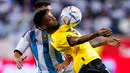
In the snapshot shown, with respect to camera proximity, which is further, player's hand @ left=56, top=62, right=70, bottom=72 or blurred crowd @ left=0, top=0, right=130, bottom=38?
blurred crowd @ left=0, top=0, right=130, bottom=38

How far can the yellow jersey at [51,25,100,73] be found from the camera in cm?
752

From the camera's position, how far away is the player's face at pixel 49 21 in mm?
7707

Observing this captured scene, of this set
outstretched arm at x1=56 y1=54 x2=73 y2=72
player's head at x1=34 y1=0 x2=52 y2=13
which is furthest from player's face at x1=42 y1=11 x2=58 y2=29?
outstretched arm at x1=56 y1=54 x2=73 y2=72

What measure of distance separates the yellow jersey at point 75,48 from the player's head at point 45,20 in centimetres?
14

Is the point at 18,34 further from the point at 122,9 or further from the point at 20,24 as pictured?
the point at 122,9

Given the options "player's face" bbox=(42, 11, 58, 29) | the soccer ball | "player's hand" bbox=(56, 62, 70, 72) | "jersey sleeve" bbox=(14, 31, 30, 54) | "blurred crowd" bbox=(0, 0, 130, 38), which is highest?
"blurred crowd" bbox=(0, 0, 130, 38)

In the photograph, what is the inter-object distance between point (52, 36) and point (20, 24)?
396 inches

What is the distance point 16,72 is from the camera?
1161 centimetres

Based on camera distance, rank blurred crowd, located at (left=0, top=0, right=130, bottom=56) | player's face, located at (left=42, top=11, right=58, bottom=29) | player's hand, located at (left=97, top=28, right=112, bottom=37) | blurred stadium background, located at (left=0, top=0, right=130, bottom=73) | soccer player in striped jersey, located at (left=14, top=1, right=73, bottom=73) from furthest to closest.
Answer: blurred crowd, located at (left=0, top=0, right=130, bottom=56) → blurred stadium background, located at (left=0, top=0, right=130, bottom=73) → soccer player in striped jersey, located at (left=14, top=1, right=73, bottom=73) → player's face, located at (left=42, top=11, right=58, bottom=29) → player's hand, located at (left=97, top=28, right=112, bottom=37)

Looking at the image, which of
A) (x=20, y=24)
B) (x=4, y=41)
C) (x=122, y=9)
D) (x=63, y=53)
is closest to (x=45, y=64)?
(x=63, y=53)

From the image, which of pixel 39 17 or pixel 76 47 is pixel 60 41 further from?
pixel 39 17

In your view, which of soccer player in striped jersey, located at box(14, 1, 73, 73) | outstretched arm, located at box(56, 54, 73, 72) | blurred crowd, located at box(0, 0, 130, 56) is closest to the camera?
outstretched arm, located at box(56, 54, 73, 72)

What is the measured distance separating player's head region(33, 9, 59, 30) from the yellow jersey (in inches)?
5.4

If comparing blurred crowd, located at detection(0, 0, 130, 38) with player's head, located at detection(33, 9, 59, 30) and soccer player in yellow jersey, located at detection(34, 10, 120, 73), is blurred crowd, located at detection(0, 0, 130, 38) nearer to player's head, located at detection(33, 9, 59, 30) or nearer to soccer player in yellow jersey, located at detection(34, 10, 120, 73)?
player's head, located at detection(33, 9, 59, 30)
